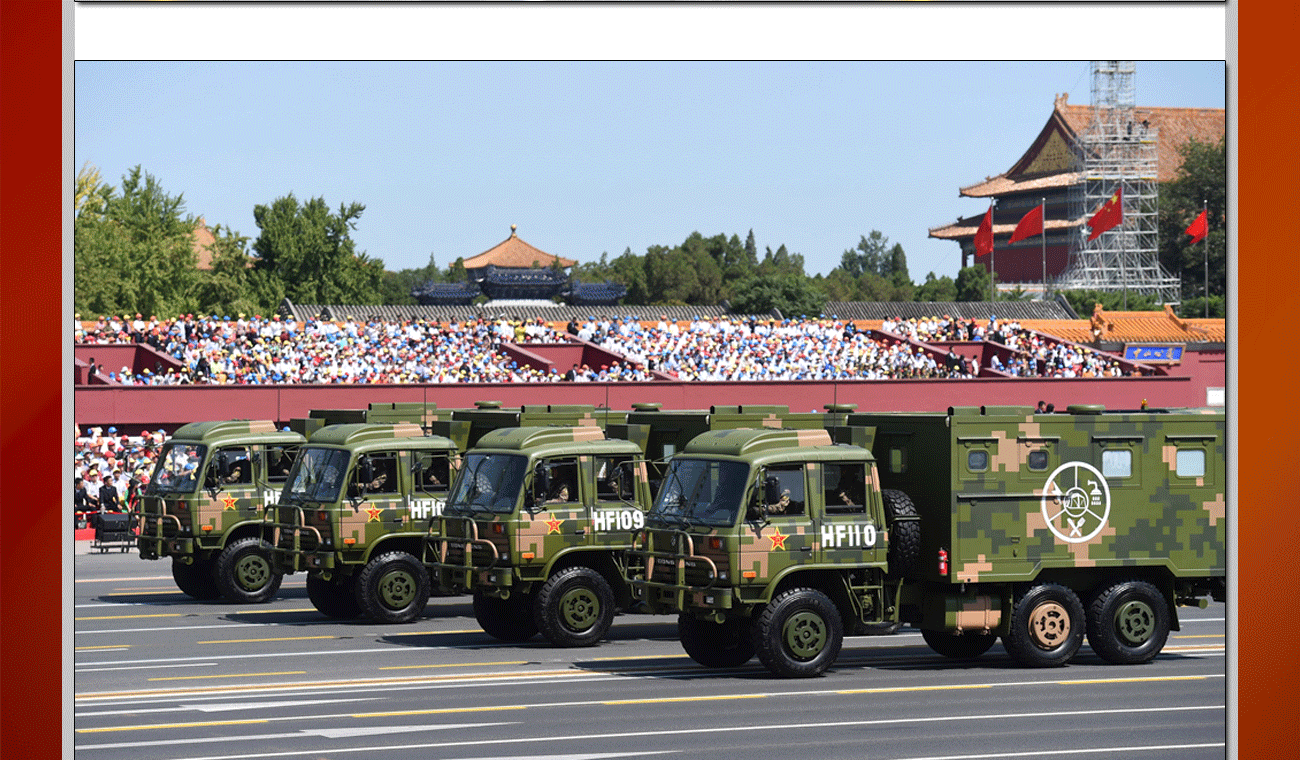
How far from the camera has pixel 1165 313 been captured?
2507 inches

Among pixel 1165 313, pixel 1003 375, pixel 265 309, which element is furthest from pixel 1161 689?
pixel 265 309

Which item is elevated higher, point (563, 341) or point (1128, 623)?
point (563, 341)

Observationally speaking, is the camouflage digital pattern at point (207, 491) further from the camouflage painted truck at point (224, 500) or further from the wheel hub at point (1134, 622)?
the wheel hub at point (1134, 622)

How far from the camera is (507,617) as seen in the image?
20016 millimetres

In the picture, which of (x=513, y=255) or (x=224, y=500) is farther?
(x=513, y=255)

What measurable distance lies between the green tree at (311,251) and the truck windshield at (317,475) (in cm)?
5730

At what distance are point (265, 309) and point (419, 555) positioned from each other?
56.9 m

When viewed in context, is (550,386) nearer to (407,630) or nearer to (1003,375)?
(1003,375)

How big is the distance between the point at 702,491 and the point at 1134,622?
5.23m

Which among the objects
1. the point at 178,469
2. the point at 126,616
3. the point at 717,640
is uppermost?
the point at 178,469

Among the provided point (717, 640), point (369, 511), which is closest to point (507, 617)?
point (369, 511)

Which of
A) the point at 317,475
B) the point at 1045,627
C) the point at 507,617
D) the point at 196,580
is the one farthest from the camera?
the point at 196,580

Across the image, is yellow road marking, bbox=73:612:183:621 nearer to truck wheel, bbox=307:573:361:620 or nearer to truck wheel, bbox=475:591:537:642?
truck wheel, bbox=307:573:361:620

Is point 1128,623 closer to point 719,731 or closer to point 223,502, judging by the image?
point 719,731
